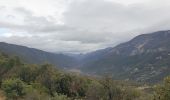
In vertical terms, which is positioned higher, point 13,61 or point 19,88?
point 13,61

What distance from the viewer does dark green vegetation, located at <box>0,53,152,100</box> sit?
364 feet

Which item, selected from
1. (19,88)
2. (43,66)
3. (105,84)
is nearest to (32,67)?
(43,66)

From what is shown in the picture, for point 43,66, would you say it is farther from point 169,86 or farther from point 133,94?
point 169,86

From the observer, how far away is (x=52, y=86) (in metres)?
135

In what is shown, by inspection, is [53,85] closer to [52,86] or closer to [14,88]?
[52,86]

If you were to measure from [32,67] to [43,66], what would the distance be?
186 inches

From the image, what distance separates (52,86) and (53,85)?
0.56m

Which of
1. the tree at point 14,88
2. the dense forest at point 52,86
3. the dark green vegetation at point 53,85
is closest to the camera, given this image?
the dense forest at point 52,86

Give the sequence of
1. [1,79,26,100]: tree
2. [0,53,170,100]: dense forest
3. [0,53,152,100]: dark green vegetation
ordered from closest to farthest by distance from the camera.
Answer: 1. [0,53,170,100]: dense forest
2. [0,53,152,100]: dark green vegetation
3. [1,79,26,100]: tree

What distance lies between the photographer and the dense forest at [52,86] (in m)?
109

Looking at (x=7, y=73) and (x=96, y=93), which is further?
(x=7, y=73)

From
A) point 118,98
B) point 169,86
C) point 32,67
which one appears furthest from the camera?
point 32,67

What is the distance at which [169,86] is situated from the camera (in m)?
50.2

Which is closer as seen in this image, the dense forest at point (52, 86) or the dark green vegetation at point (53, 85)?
the dense forest at point (52, 86)
